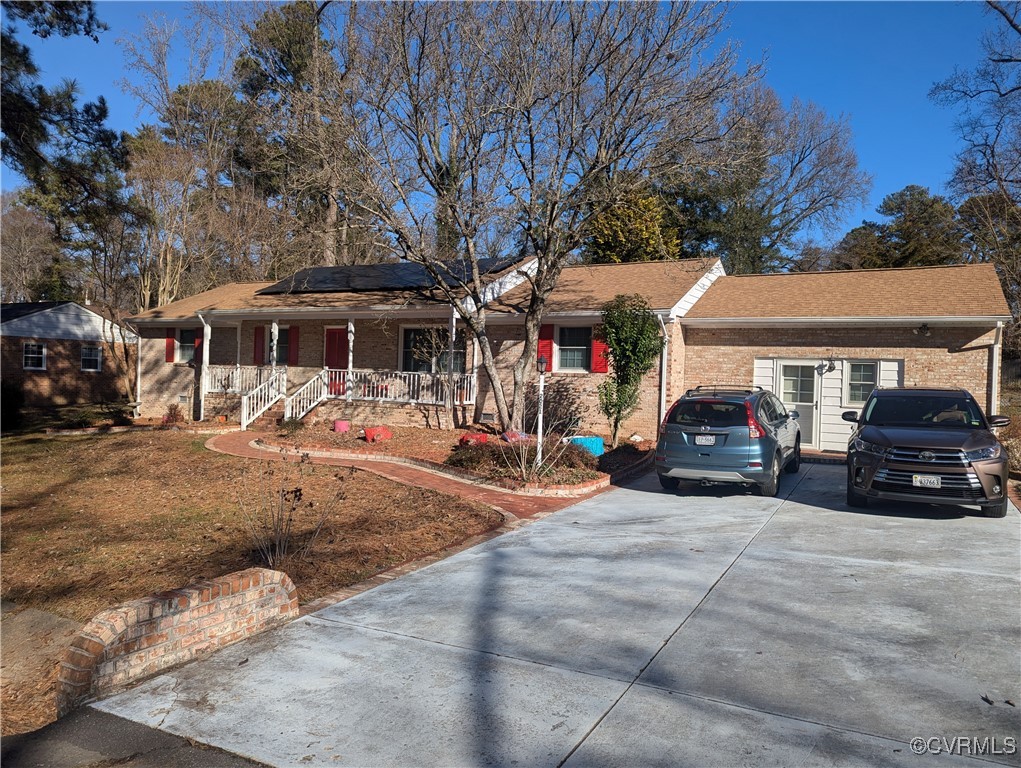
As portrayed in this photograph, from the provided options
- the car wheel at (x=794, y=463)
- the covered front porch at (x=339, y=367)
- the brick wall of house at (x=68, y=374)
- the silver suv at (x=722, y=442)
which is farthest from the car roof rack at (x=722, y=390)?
the brick wall of house at (x=68, y=374)

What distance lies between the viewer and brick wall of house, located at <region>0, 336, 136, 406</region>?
1120 inches

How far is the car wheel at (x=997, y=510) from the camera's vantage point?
8945mm

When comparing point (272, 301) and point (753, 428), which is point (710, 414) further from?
→ point (272, 301)

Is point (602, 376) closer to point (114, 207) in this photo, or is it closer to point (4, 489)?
point (114, 207)

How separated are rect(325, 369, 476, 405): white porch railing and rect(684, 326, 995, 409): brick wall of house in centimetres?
574

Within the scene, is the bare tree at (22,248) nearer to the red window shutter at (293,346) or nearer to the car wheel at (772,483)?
the red window shutter at (293,346)

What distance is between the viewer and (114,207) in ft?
44.9

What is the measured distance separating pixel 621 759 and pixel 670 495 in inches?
314

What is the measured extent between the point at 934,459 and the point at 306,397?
15091 millimetres

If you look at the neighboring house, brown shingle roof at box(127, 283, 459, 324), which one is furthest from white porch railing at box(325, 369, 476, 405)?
the neighboring house

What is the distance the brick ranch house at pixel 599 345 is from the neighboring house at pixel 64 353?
31.1 ft

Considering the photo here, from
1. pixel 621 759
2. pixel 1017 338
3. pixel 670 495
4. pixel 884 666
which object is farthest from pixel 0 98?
pixel 1017 338

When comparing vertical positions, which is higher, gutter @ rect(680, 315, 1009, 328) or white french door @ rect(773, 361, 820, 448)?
gutter @ rect(680, 315, 1009, 328)

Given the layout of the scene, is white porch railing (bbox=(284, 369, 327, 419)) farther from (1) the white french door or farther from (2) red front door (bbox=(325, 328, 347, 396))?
(1) the white french door
